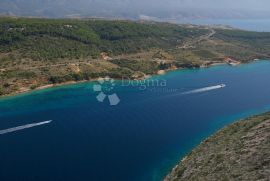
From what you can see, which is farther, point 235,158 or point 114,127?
point 114,127

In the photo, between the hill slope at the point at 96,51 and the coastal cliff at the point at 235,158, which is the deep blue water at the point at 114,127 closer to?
the coastal cliff at the point at 235,158

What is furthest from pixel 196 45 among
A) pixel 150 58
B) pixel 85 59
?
pixel 85 59

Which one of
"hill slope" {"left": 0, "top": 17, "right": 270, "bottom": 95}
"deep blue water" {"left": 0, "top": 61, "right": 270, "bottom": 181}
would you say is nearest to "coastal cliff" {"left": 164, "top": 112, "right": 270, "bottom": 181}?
"deep blue water" {"left": 0, "top": 61, "right": 270, "bottom": 181}

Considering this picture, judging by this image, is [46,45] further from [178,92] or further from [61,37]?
[178,92]

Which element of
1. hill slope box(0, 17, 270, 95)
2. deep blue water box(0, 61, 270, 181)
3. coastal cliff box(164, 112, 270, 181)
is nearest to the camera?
coastal cliff box(164, 112, 270, 181)

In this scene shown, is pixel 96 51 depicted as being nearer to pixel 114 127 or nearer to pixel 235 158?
pixel 114 127

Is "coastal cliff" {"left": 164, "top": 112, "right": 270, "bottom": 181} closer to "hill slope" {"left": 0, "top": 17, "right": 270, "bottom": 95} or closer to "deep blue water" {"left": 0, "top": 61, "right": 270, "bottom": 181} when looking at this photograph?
"deep blue water" {"left": 0, "top": 61, "right": 270, "bottom": 181}

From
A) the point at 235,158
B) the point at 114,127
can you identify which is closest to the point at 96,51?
the point at 114,127
